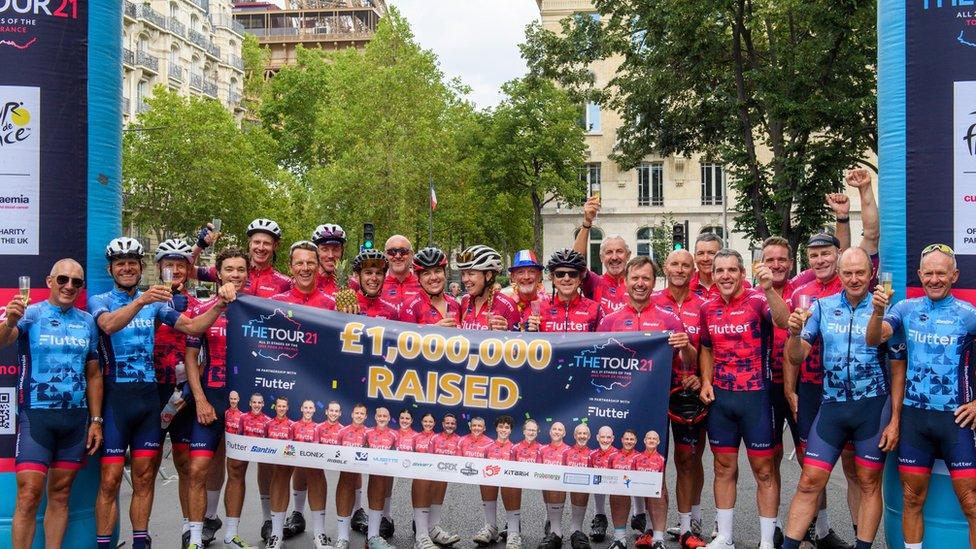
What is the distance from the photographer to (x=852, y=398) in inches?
264

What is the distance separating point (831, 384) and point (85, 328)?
5.42m

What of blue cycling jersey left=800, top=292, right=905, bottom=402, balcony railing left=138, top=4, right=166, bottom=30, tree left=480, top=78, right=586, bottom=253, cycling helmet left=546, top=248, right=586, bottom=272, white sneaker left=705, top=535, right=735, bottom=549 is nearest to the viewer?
blue cycling jersey left=800, top=292, right=905, bottom=402

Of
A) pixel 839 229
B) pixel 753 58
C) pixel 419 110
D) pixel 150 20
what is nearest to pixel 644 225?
pixel 419 110

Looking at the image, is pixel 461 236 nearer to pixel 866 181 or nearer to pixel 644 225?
pixel 644 225

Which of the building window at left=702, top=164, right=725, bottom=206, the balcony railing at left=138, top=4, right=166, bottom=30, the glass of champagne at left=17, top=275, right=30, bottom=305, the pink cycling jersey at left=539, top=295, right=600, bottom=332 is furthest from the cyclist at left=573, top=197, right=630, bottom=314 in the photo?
the balcony railing at left=138, top=4, right=166, bottom=30

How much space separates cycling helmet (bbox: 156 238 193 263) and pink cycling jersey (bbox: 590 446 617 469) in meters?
3.58

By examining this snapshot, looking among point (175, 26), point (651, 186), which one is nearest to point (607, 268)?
point (651, 186)

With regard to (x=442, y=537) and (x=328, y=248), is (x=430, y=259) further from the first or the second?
(x=442, y=537)

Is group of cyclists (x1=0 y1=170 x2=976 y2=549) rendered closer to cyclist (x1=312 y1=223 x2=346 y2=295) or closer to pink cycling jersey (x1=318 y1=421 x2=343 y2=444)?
pink cycling jersey (x1=318 y1=421 x2=343 y2=444)

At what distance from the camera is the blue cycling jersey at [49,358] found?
21.2ft

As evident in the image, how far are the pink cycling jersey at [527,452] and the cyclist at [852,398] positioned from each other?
194 cm

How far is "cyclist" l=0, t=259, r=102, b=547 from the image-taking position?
6465 millimetres

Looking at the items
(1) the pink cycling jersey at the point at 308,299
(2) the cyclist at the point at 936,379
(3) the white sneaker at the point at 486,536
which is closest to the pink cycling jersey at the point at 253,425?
(1) the pink cycling jersey at the point at 308,299

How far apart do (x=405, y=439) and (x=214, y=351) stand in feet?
5.57
